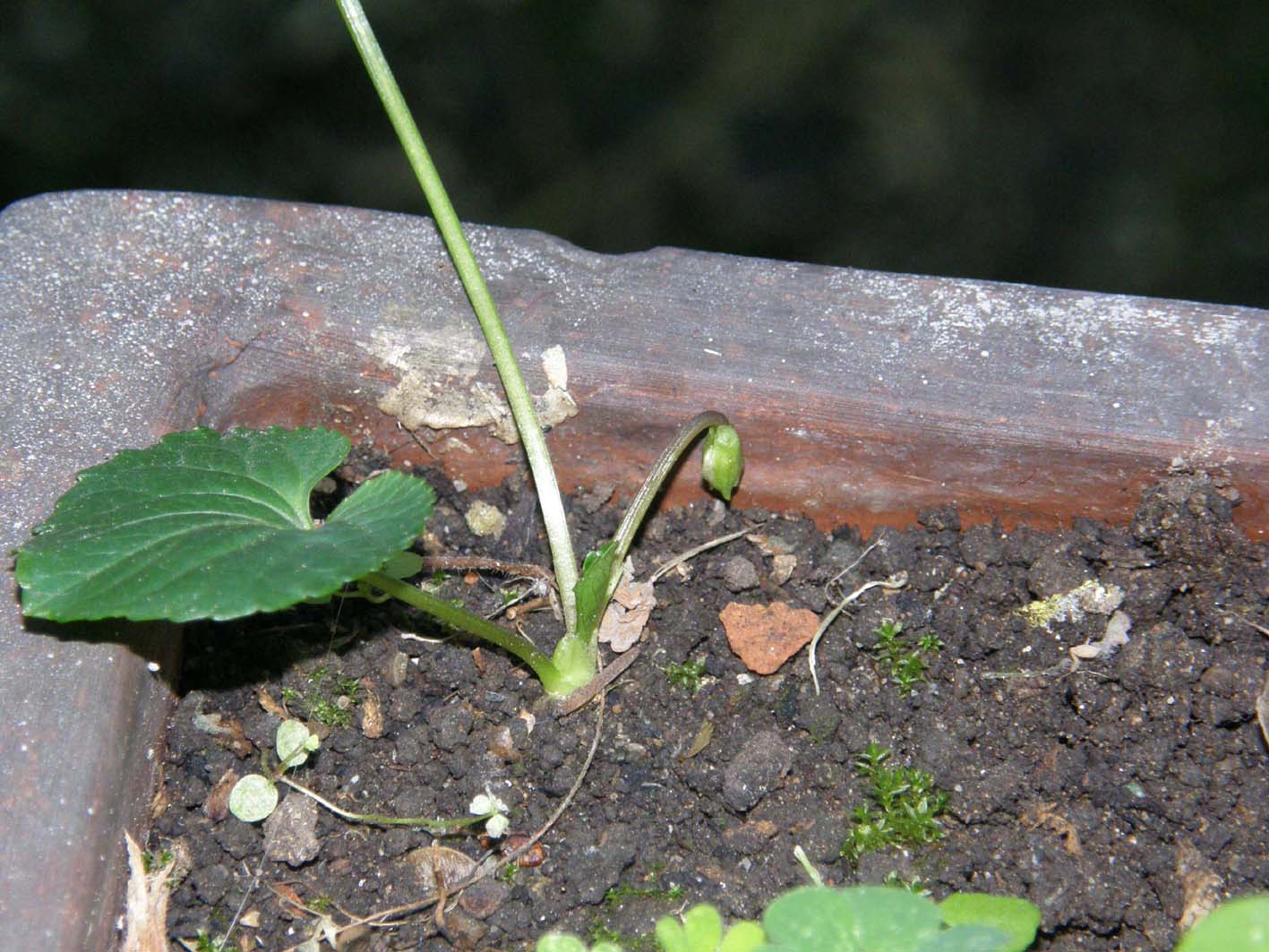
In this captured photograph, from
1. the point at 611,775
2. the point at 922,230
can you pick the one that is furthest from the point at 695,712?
the point at 922,230

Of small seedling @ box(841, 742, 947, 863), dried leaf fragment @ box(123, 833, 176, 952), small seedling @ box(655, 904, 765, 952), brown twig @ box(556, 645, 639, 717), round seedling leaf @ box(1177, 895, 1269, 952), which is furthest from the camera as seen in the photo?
brown twig @ box(556, 645, 639, 717)

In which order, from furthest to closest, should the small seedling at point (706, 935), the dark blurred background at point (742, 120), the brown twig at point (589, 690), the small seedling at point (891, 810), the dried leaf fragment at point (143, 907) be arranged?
1. the dark blurred background at point (742, 120)
2. the brown twig at point (589, 690)
3. the small seedling at point (891, 810)
4. the dried leaf fragment at point (143, 907)
5. the small seedling at point (706, 935)

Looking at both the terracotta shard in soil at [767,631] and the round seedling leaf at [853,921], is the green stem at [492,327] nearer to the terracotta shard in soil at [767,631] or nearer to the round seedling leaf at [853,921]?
the terracotta shard in soil at [767,631]

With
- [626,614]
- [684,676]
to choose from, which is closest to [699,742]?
[684,676]

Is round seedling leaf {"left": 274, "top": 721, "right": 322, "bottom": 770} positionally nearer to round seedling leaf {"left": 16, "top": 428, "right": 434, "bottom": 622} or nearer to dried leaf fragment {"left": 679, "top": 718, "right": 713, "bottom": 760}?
round seedling leaf {"left": 16, "top": 428, "right": 434, "bottom": 622}

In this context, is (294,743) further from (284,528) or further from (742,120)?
(742,120)

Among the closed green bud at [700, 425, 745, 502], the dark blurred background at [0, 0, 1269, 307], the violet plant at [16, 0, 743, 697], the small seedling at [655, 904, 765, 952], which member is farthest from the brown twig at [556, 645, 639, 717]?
the dark blurred background at [0, 0, 1269, 307]

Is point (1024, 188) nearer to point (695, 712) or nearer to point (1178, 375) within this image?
point (1178, 375)

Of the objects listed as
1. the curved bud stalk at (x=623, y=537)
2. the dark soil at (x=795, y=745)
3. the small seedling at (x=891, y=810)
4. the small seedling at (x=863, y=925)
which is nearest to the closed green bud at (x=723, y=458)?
the curved bud stalk at (x=623, y=537)
